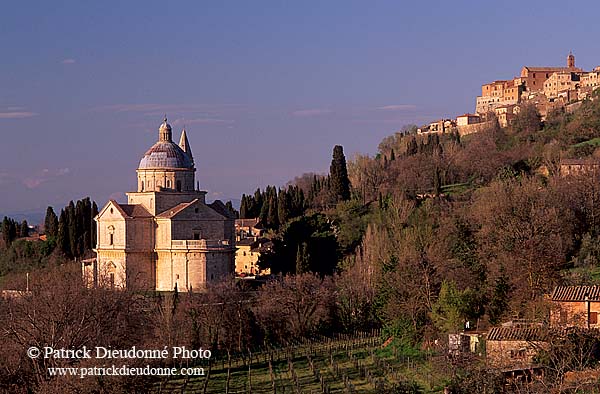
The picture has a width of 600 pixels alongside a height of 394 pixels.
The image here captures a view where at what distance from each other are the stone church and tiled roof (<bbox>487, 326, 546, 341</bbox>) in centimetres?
1809

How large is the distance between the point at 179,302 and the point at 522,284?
11.8m

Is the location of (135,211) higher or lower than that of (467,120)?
lower

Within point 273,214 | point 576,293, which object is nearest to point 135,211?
point 273,214

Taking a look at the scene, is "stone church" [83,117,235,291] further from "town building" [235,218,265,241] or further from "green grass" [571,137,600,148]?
"green grass" [571,137,600,148]

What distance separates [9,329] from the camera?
21.8 meters

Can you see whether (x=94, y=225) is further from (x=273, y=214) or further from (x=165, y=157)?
(x=273, y=214)

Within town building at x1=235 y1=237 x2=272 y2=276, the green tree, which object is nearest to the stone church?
town building at x1=235 y1=237 x2=272 y2=276

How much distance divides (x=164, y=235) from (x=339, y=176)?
46.2 ft

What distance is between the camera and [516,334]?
22984 millimetres

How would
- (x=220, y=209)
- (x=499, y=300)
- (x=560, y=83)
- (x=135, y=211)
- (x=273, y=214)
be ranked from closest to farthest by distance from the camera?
(x=499, y=300) < (x=135, y=211) < (x=220, y=209) < (x=273, y=214) < (x=560, y=83)

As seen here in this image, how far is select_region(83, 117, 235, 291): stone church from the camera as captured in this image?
40.3 m

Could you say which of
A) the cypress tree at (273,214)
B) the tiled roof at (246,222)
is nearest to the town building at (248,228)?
the tiled roof at (246,222)

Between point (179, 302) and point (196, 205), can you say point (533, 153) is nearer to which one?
point (196, 205)

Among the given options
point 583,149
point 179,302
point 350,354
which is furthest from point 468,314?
point 583,149
